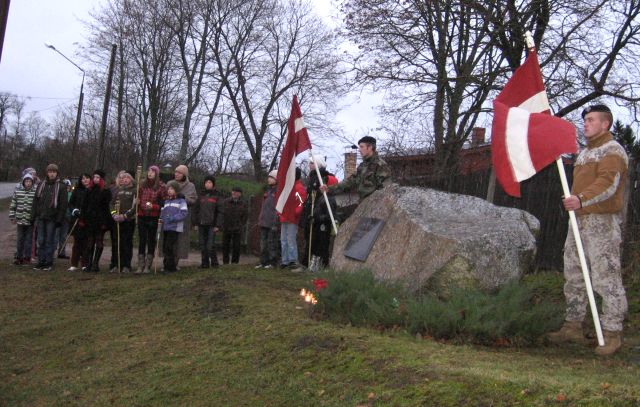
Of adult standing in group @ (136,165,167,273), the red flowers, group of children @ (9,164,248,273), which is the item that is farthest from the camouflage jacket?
adult standing in group @ (136,165,167,273)

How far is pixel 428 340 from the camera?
529 cm

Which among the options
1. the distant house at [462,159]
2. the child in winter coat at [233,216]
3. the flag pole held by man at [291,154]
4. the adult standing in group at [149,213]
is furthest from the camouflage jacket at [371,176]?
the distant house at [462,159]

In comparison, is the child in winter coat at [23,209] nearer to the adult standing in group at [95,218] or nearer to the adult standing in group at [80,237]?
the adult standing in group at [80,237]

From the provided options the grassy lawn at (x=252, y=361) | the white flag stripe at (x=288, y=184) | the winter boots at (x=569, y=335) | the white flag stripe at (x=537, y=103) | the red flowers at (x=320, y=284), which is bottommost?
the grassy lawn at (x=252, y=361)

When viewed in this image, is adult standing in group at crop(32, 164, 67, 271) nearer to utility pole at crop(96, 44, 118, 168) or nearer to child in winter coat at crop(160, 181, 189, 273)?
child in winter coat at crop(160, 181, 189, 273)

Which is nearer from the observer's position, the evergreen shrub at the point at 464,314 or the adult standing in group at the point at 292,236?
the evergreen shrub at the point at 464,314

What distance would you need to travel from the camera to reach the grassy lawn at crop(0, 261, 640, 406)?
3.89m

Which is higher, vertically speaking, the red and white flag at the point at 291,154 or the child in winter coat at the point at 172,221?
the red and white flag at the point at 291,154

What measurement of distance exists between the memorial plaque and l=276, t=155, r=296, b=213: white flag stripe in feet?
4.91

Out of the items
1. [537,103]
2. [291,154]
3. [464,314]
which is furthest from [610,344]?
[291,154]

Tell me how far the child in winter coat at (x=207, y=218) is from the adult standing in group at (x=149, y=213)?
2.89 ft

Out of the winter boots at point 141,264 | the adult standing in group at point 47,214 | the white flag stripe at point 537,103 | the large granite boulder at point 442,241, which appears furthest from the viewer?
the adult standing in group at point 47,214

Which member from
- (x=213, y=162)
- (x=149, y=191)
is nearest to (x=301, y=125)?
(x=149, y=191)

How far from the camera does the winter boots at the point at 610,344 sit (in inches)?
208
